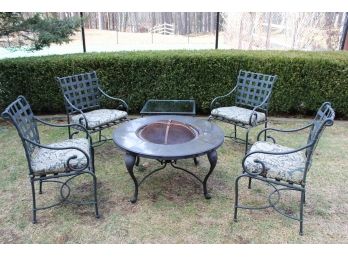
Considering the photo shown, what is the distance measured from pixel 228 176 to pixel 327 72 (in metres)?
2.51

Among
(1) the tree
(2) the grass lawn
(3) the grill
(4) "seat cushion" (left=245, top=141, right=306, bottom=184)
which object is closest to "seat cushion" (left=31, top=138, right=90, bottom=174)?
(2) the grass lawn

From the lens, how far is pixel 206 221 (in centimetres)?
265

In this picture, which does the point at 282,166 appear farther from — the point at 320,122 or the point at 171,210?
the point at 171,210

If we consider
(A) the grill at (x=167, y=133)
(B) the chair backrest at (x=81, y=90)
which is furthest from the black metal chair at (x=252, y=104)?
(B) the chair backrest at (x=81, y=90)

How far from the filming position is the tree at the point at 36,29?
4.27m

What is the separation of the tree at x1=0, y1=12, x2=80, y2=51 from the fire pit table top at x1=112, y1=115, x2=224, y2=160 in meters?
1.95

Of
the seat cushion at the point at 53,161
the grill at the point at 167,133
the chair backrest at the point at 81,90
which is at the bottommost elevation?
the seat cushion at the point at 53,161

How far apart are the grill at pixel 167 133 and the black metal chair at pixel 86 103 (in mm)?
650

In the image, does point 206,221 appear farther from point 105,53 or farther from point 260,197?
point 105,53

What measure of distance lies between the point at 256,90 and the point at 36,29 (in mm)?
2979

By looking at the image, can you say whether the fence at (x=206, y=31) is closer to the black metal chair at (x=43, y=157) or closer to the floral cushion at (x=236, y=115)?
the floral cushion at (x=236, y=115)

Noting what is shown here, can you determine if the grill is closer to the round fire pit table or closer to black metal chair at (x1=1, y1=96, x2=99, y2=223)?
the round fire pit table

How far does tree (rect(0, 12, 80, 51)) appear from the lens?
4266 mm

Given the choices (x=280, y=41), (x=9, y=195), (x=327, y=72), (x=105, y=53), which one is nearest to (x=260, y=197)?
(x=9, y=195)
